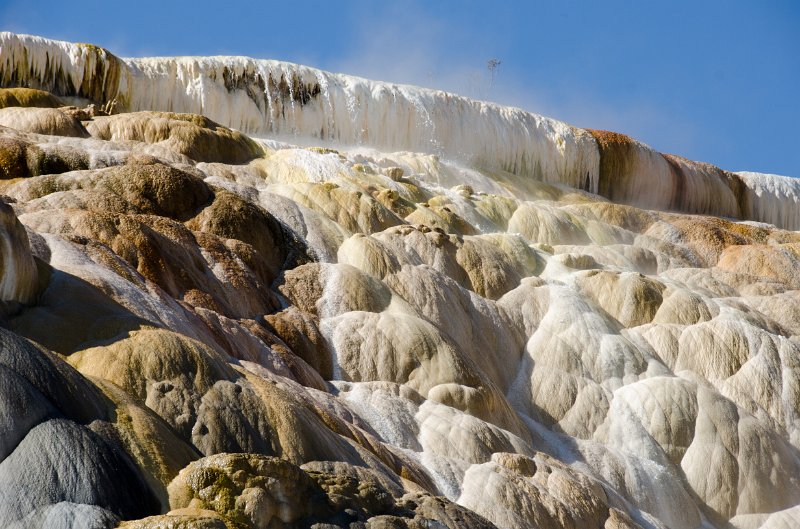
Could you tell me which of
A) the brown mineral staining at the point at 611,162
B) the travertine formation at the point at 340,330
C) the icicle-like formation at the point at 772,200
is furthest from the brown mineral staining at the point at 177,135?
the icicle-like formation at the point at 772,200

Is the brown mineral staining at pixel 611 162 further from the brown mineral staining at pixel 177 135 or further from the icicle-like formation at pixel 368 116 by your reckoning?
the brown mineral staining at pixel 177 135

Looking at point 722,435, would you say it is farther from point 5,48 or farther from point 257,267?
point 5,48

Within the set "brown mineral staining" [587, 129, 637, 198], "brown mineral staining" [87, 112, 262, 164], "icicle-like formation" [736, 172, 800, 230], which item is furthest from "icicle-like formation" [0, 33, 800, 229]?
"brown mineral staining" [87, 112, 262, 164]

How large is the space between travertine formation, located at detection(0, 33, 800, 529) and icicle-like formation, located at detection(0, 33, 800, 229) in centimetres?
9

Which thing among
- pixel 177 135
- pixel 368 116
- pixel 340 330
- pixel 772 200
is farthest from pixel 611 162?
pixel 340 330

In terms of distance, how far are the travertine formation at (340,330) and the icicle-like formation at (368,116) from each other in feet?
0.30

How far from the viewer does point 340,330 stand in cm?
1432

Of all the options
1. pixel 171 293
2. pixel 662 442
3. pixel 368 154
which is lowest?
pixel 662 442

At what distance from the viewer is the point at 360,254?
16.4 m

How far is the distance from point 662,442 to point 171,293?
6.94 meters

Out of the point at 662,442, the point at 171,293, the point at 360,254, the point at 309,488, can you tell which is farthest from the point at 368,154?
the point at 309,488

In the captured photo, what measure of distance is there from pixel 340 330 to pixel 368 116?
14.6m

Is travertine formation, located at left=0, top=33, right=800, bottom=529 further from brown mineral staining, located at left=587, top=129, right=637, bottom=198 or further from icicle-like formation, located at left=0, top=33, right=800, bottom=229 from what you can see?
brown mineral staining, located at left=587, top=129, right=637, bottom=198

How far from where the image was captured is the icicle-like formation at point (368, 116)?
2572 centimetres
